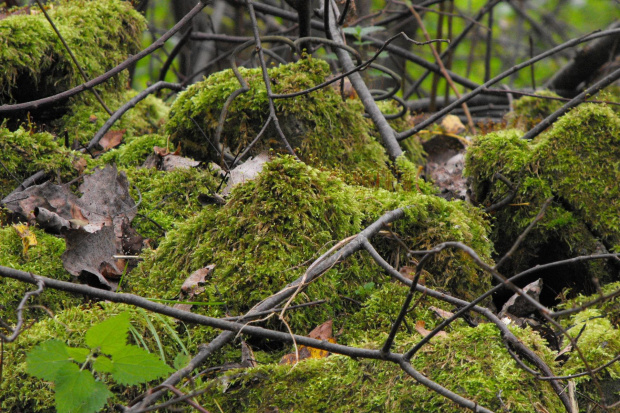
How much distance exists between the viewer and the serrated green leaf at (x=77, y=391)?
1.42 metres

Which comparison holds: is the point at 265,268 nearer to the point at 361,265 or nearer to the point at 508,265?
the point at 361,265

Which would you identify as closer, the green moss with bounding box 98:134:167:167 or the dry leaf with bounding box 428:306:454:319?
the dry leaf with bounding box 428:306:454:319

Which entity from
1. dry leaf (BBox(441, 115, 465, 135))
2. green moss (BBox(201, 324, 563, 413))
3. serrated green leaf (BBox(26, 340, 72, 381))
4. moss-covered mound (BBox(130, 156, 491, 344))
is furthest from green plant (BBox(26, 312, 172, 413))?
dry leaf (BBox(441, 115, 465, 135))

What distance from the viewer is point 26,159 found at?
3.15 metres

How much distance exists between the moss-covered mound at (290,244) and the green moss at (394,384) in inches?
13.0

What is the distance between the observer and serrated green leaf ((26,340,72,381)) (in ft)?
4.62

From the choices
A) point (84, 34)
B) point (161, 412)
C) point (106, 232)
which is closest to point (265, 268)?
point (161, 412)

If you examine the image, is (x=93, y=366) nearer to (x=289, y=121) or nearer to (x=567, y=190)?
(x=289, y=121)

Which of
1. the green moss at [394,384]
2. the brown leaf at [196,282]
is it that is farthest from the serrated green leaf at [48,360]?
the brown leaf at [196,282]

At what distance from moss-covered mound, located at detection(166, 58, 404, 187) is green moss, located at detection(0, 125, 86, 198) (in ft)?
2.32

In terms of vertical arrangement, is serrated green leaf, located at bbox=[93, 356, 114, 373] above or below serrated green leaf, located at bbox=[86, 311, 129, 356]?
below

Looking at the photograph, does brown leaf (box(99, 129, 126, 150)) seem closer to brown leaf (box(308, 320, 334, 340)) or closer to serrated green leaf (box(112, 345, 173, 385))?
brown leaf (box(308, 320, 334, 340))

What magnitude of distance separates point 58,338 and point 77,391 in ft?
1.59

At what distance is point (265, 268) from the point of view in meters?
2.19
